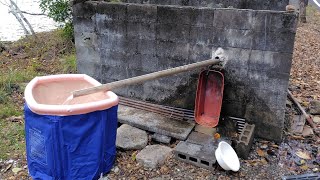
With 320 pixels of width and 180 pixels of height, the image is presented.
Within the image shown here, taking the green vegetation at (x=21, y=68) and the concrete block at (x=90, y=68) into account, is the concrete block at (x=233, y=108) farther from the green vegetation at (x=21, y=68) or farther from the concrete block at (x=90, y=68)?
the green vegetation at (x=21, y=68)

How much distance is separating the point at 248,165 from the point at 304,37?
23.3 feet

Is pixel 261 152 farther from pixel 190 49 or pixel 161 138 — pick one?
pixel 190 49

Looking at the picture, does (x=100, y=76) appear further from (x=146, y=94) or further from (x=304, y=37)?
(x=304, y=37)

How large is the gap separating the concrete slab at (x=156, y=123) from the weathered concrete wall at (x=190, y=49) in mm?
356

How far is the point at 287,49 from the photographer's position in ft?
12.1

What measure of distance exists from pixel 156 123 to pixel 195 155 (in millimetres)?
868

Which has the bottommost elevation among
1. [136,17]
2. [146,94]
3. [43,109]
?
[146,94]

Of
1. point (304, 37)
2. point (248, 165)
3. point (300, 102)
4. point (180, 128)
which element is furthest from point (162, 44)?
point (304, 37)

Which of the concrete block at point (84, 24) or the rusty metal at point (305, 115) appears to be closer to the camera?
the rusty metal at point (305, 115)

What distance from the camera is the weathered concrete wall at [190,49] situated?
3.79 metres

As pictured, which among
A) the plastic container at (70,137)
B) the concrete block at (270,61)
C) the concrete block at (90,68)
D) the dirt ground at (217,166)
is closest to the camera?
the plastic container at (70,137)

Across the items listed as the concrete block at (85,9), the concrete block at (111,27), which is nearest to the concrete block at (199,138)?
the concrete block at (111,27)

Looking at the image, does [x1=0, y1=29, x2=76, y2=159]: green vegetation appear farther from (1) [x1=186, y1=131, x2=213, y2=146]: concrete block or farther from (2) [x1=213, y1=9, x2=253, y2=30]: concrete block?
(2) [x1=213, y1=9, x2=253, y2=30]: concrete block

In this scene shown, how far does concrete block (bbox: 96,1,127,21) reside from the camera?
458 centimetres
